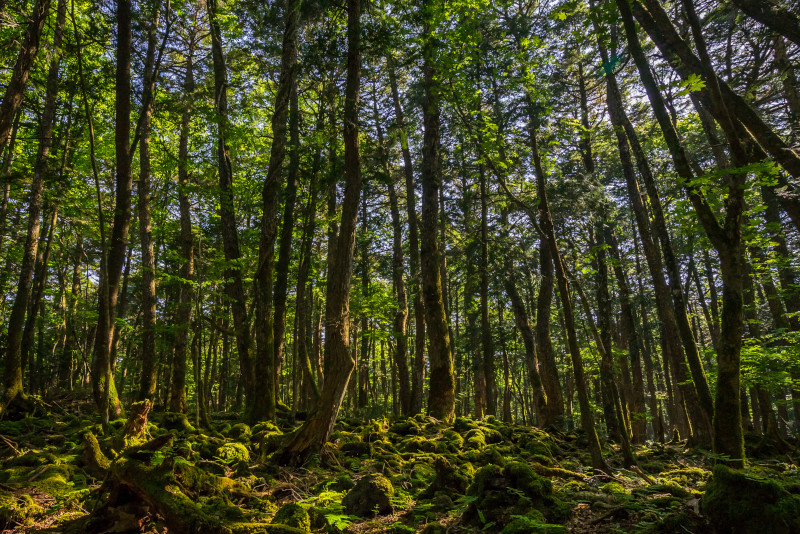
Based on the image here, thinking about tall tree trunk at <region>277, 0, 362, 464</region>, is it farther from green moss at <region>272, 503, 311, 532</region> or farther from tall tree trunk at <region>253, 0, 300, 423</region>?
tall tree trunk at <region>253, 0, 300, 423</region>

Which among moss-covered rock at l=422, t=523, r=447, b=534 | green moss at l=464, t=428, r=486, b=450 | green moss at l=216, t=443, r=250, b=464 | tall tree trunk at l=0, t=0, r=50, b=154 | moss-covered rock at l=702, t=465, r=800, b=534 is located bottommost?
green moss at l=464, t=428, r=486, b=450

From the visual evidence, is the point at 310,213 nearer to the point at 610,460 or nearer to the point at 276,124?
the point at 276,124

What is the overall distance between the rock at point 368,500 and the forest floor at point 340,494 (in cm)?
1

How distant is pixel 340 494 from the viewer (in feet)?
17.3

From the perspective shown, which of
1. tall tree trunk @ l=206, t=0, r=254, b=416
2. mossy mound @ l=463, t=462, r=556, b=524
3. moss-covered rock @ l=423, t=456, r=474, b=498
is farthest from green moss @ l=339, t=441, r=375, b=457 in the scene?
tall tree trunk @ l=206, t=0, r=254, b=416

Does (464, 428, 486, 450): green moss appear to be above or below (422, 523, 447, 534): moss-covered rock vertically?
below

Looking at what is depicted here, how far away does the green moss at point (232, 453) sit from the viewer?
6531 mm

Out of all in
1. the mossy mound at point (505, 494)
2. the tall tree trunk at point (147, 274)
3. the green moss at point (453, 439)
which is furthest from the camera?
the tall tree trunk at point (147, 274)

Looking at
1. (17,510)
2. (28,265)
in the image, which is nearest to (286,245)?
(28,265)

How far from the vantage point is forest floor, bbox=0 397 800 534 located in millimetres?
3461

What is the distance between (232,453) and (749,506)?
650 centimetres

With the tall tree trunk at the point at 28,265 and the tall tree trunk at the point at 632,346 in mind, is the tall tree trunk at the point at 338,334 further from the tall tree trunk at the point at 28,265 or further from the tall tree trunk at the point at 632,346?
the tall tree trunk at the point at 632,346

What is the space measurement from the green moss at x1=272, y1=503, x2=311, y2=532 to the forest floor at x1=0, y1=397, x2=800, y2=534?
0.01 m

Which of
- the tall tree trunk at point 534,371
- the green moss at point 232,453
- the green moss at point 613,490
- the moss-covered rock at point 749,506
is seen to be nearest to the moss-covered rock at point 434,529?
the green moss at point 613,490
